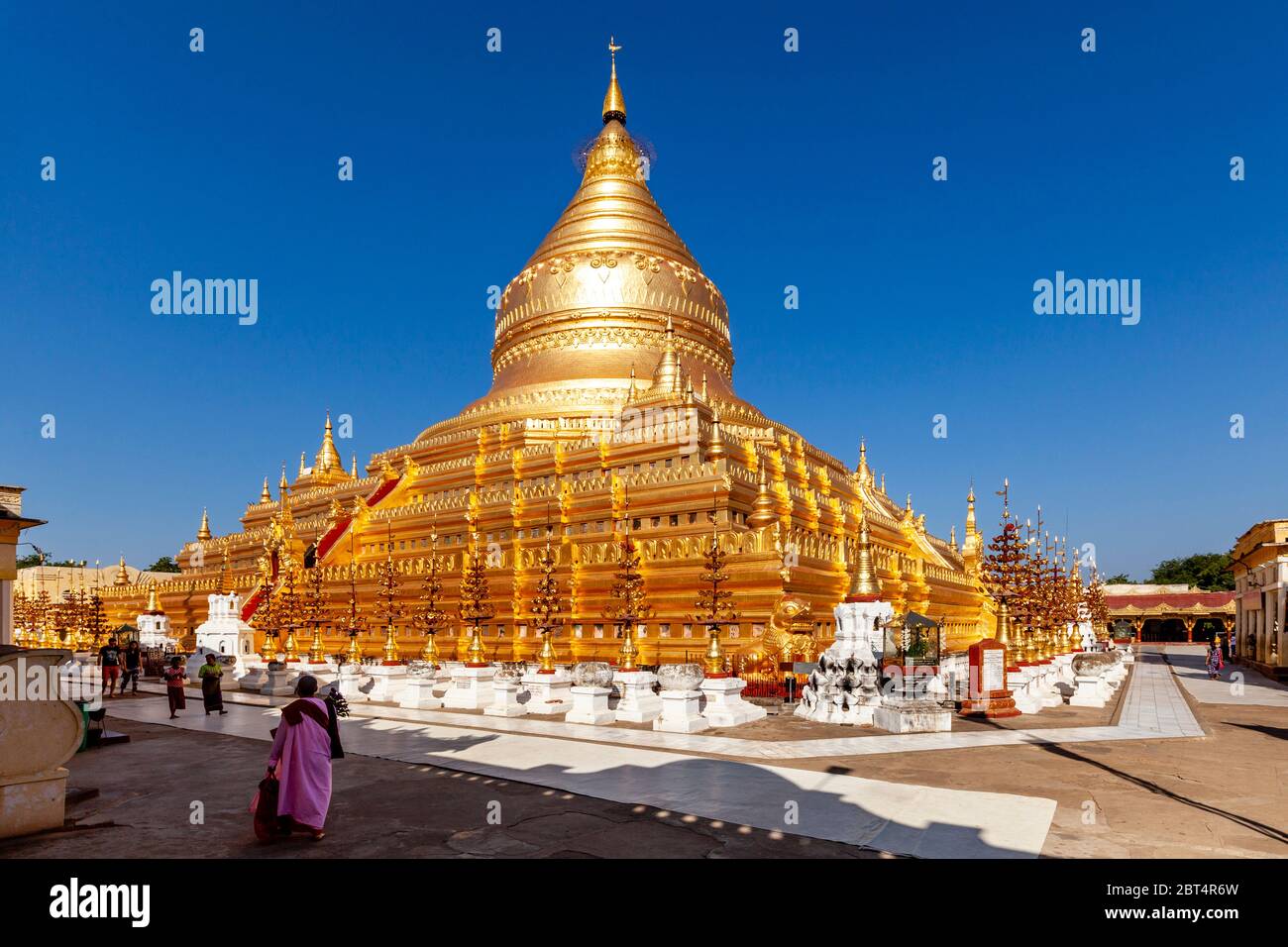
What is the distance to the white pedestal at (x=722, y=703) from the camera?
1678 cm

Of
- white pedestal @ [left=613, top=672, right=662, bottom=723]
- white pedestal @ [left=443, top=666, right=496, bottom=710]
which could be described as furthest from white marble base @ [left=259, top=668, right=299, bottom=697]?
white pedestal @ [left=613, top=672, right=662, bottom=723]

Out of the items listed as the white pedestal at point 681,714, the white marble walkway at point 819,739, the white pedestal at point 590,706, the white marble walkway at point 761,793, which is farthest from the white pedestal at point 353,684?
the white pedestal at point 681,714

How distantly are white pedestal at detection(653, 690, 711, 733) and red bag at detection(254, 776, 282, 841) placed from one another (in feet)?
29.5

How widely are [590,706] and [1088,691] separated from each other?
594 inches

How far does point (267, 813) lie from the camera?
8.38 m

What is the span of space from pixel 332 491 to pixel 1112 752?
39514 mm

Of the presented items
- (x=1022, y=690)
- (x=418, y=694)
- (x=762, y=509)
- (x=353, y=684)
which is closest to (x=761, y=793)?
(x=1022, y=690)

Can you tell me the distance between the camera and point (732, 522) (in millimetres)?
28500

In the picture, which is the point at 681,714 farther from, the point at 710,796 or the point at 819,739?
the point at 710,796

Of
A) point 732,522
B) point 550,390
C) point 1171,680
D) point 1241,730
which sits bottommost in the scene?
point 1171,680

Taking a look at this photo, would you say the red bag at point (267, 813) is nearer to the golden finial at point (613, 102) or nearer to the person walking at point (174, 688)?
the person walking at point (174, 688)
